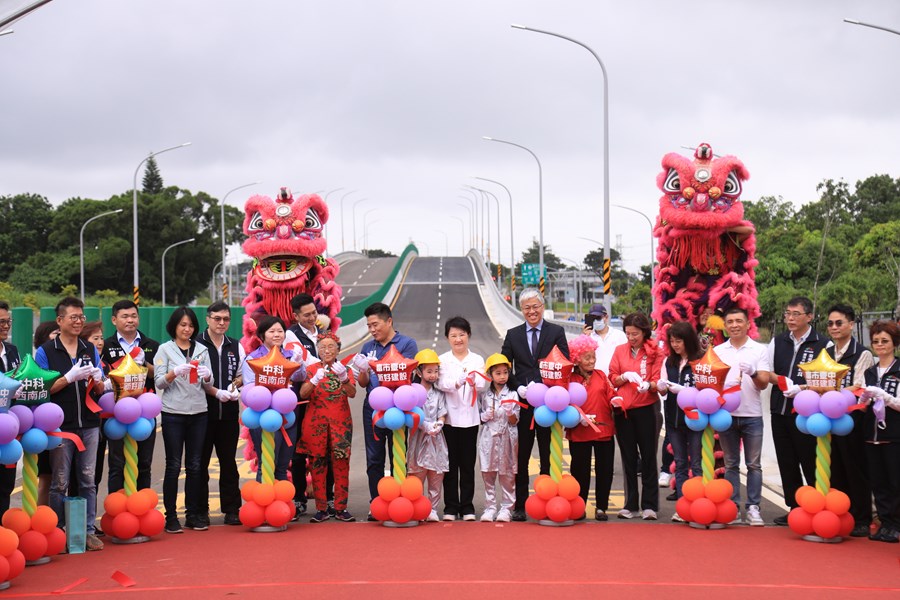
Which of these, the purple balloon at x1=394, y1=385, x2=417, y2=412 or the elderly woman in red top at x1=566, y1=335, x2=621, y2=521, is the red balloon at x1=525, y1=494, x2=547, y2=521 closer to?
the elderly woman in red top at x1=566, y1=335, x2=621, y2=521

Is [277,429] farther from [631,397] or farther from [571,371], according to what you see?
[631,397]

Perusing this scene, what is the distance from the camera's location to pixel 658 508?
9.01 meters

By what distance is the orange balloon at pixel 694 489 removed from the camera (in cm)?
833

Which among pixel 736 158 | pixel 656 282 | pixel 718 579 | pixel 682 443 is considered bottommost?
pixel 718 579

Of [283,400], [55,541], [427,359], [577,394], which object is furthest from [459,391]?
[55,541]

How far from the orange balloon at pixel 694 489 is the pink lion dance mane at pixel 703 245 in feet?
10.0

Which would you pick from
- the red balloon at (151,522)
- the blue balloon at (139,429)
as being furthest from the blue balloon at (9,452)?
the red balloon at (151,522)

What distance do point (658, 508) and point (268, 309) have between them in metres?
4.79

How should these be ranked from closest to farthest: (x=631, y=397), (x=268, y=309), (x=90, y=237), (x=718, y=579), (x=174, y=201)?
(x=718, y=579)
(x=631, y=397)
(x=268, y=309)
(x=90, y=237)
(x=174, y=201)

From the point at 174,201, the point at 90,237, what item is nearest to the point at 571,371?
the point at 90,237

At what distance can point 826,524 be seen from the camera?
7.73 m

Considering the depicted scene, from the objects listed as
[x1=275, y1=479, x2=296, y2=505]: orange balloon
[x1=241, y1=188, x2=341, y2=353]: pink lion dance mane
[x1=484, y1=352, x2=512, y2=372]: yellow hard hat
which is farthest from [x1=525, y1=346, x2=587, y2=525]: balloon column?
[x1=241, y1=188, x2=341, y2=353]: pink lion dance mane

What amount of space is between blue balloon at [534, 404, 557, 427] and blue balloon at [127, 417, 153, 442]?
306 centimetres

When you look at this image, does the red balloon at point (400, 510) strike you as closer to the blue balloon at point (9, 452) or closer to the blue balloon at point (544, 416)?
the blue balloon at point (544, 416)
